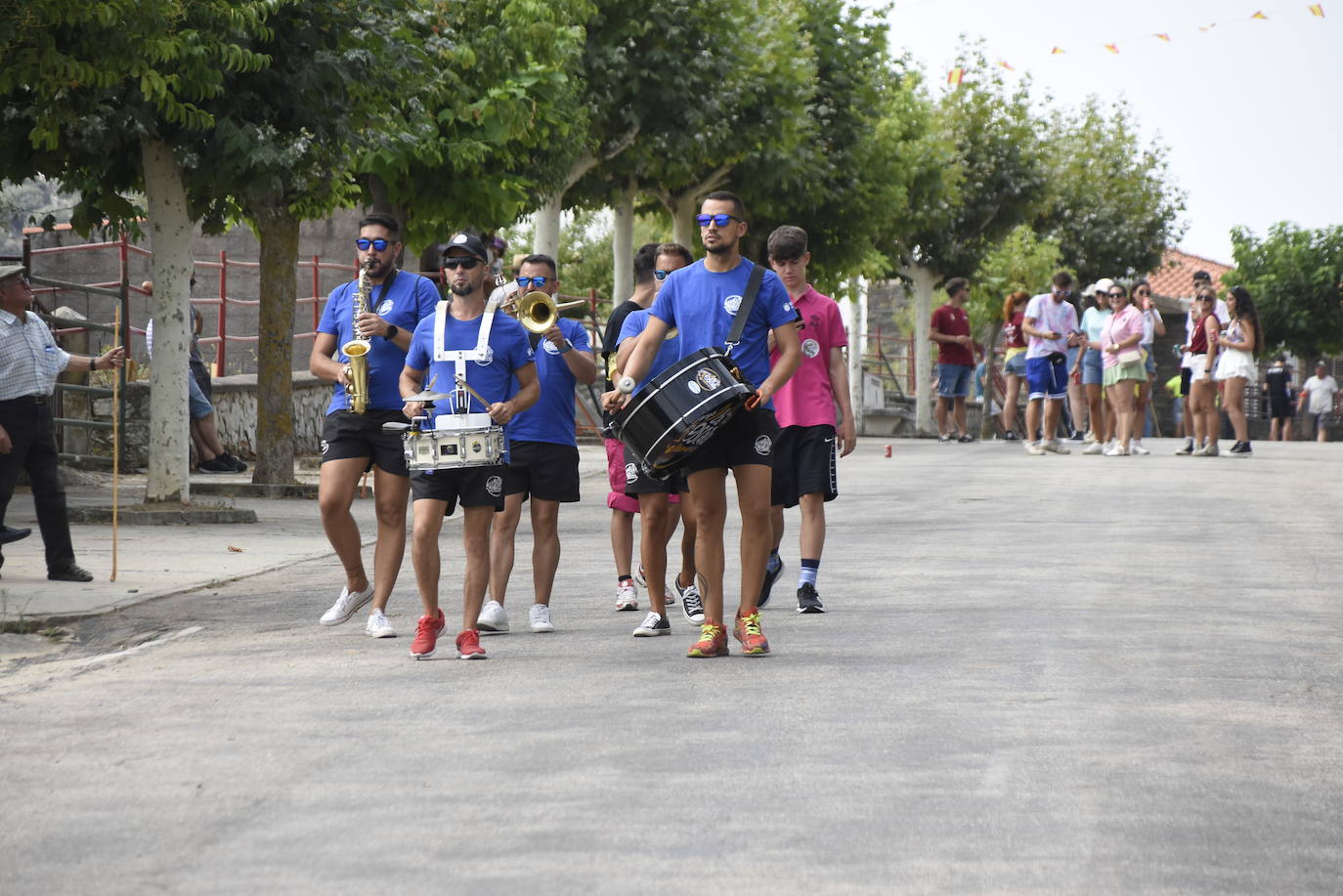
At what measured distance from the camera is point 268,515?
15859mm

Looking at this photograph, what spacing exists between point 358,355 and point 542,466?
99cm

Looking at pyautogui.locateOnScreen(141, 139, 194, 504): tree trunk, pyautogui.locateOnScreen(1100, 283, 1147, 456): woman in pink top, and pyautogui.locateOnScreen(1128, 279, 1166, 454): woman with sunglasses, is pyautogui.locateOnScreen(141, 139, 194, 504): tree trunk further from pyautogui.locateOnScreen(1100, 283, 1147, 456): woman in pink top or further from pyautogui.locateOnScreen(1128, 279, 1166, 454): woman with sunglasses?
pyautogui.locateOnScreen(1128, 279, 1166, 454): woman with sunglasses

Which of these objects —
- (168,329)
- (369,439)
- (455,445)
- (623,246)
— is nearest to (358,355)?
(369,439)

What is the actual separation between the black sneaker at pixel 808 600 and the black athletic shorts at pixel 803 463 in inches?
16.3

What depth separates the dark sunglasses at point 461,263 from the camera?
836 cm

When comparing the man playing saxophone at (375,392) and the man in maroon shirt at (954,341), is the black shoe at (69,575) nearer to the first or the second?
the man playing saxophone at (375,392)

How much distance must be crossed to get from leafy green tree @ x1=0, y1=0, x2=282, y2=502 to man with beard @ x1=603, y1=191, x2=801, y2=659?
4.70 meters

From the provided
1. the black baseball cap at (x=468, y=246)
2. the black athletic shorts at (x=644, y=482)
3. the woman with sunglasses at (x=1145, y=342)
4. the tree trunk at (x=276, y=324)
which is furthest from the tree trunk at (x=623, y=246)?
the black baseball cap at (x=468, y=246)

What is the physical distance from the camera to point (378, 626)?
9031 millimetres

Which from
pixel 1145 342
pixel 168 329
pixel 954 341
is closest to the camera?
pixel 168 329

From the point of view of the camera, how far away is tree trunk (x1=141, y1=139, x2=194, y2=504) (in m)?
15.1

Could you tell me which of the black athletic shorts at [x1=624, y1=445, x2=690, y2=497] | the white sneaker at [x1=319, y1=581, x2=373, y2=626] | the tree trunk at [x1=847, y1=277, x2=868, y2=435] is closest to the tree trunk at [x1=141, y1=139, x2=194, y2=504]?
the white sneaker at [x1=319, y1=581, x2=373, y2=626]

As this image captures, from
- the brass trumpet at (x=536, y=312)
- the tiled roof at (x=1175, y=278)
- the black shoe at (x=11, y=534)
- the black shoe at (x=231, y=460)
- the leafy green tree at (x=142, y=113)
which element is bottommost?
the black shoe at (x=11, y=534)

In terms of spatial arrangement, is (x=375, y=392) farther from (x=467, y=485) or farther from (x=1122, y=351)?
(x=1122, y=351)
